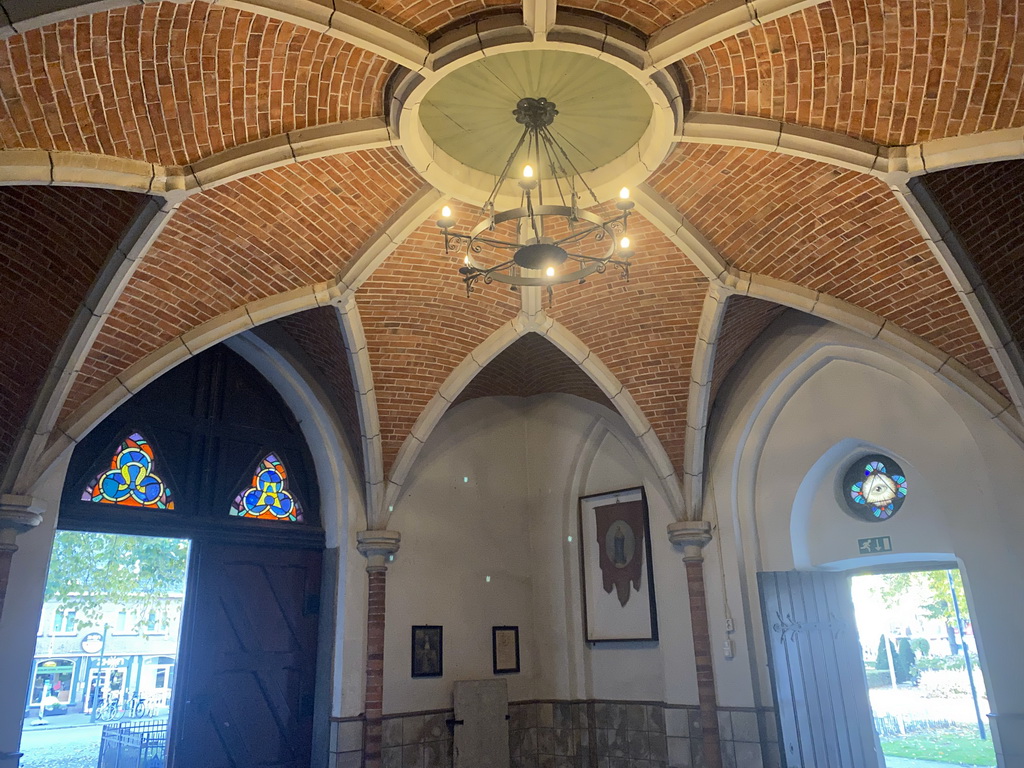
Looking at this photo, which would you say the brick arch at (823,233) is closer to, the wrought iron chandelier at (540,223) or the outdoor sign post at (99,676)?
the wrought iron chandelier at (540,223)

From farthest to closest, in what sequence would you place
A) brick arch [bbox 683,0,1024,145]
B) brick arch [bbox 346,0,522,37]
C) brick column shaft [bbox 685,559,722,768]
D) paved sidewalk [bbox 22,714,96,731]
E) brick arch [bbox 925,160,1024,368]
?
brick column shaft [bbox 685,559,722,768] → paved sidewalk [bbox 22,714,96,731] → brick arch [bbox 925,160,1024,368] → brick arch [bbox 346,0,522,37] → brick arch [bbox 683,0,1024,145]

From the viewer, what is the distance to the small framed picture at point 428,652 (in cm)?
930

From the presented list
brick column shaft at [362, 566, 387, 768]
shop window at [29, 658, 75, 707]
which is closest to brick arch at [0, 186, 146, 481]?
shop window at [29, 658, 75, 707]

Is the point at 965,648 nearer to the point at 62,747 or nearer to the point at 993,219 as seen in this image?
the point at 993,219

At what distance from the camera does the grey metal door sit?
8.24 meters

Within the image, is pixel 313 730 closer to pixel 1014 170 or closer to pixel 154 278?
pixel 154 278

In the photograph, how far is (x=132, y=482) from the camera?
8328 mm

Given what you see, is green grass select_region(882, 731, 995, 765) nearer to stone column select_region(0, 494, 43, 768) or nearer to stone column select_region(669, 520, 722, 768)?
stone column select_region(669, 520, 722, 768)

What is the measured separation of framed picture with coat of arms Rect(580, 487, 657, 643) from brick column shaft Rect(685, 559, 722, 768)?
692 mm

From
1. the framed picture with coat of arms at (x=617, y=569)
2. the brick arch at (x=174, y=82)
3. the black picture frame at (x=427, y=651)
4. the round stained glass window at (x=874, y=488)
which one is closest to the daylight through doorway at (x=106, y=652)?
the black picture frame at (x=427, y=651)

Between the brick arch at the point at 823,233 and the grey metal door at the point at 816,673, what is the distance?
3083 millimetres

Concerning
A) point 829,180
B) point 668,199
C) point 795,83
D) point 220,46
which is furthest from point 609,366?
point 220,46

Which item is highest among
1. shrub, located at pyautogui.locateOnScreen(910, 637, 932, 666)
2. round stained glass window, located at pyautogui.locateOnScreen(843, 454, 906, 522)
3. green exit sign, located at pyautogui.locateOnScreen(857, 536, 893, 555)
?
round stained glass window, located at pyautogui.locateOnScreen(843, 454, 906, 522)

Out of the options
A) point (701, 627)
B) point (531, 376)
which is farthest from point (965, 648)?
point (531, 376)
